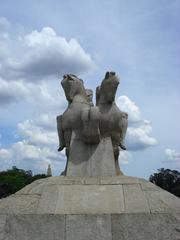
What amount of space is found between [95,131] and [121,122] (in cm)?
97

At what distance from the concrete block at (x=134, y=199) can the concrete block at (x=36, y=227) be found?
1.48 meters

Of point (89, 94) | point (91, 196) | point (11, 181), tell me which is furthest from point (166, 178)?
point (91, 196)

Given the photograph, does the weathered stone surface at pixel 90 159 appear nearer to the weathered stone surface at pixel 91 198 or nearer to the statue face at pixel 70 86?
the weathered stone surface at pixel 91 198

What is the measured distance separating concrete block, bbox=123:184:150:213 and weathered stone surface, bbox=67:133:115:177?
1.19 m

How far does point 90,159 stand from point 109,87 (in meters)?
2.06

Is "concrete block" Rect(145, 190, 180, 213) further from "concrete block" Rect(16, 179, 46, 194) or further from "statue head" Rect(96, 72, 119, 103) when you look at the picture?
"statue head" Rect(96, 72, 119, 103)

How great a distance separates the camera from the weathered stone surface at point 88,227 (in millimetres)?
7594

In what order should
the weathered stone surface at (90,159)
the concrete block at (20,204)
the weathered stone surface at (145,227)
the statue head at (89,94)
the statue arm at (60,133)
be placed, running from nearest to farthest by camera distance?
A: the weathered stone surface at (145,227) → the concrete block at (20,204) → the weathered stone surface at (90,159) → the statue arm at (60,133) → the statue head at (89,94)

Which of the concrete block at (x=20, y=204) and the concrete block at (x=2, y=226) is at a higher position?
the concrete block at (x=20, y=204)

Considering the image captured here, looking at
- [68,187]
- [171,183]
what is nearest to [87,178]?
[68,187]

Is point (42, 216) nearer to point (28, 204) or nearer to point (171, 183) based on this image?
point (28, 204)

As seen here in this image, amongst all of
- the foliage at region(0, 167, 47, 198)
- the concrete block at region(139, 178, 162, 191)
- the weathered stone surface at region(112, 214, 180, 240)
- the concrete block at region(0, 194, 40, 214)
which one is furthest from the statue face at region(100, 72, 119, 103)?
the foliage at region(0, 167, 47, 198)

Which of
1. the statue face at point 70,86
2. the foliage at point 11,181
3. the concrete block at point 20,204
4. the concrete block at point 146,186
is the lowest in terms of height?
the concrete block at point 20,204

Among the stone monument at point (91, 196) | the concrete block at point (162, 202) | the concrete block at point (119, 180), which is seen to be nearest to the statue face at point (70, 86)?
the stone monument at point (91, 196)
